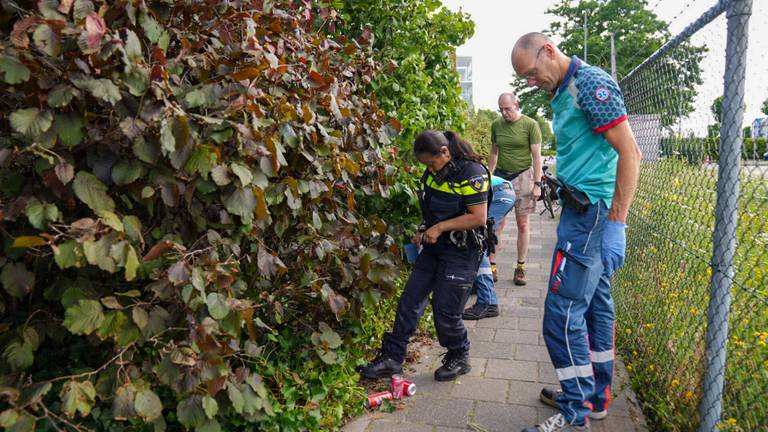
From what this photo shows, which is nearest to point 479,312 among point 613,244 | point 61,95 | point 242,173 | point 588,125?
point 613,244

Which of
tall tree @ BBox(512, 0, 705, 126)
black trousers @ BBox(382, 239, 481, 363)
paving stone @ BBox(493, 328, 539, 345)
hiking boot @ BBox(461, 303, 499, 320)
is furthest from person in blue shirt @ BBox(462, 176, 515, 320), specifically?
tall tree @ BBox(512, 0, 705, 126)

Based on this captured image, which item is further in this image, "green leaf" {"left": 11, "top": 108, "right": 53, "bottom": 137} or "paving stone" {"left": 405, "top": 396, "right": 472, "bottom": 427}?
"paving stone" {"left": 405, "top": 396, "right": 472, "bottom": 427}

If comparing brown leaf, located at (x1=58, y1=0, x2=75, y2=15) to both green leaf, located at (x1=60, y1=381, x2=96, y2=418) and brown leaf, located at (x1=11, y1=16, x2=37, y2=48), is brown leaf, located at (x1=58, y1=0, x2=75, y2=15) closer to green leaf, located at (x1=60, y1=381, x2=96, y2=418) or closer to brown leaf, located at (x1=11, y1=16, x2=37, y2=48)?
brown leaf, located at (x1=11, y1=16, x2=37, y2=48)

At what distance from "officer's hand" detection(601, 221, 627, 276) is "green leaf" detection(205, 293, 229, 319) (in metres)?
1.89

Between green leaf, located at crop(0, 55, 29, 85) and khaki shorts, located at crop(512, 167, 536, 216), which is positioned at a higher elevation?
green leaf, located at crop(0, 55, 29, 85)

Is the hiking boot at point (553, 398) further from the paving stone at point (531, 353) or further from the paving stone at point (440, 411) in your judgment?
the paving stone at point (531, 353)

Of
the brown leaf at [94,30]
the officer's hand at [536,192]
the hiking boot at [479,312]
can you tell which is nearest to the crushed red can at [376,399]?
the hiking boot at [479,312]

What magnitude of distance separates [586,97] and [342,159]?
4.14 ft

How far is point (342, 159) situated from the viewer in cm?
292

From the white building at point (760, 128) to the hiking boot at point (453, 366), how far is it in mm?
2223

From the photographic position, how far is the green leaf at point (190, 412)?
2006mm

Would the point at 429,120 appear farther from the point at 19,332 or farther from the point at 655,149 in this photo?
the point at 19,332

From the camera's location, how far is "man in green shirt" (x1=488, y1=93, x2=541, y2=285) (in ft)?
19.6

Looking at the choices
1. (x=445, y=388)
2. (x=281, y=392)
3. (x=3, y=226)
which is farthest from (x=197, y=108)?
(x=445, y=388)
